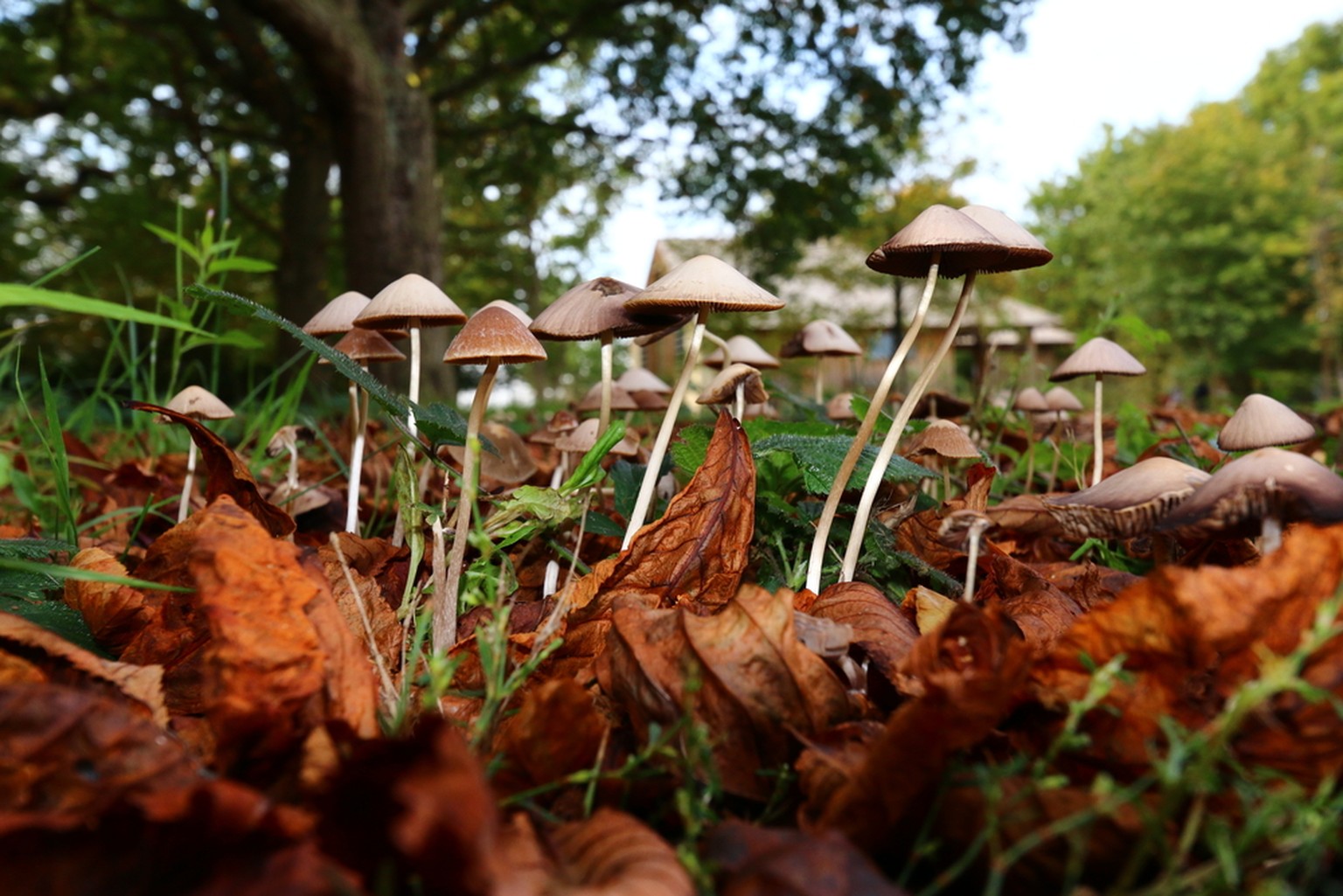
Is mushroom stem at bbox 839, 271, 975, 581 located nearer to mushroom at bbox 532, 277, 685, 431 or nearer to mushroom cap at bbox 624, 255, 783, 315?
mushroom cap at bbox 624, 255, 783, 315

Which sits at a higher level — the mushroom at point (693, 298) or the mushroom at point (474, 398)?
the mushroom at point (693, 298)

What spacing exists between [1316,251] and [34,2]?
39.7 m

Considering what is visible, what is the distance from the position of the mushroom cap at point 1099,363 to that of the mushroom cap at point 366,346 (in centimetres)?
196

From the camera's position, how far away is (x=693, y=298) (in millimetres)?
1354

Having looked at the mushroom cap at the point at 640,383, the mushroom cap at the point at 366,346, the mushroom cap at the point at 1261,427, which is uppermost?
the mushroom cap at the point at 366,346

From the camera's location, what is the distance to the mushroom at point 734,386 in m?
1.81

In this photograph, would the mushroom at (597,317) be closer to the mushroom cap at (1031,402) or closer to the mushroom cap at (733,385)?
the mushroom cap at (733,385)

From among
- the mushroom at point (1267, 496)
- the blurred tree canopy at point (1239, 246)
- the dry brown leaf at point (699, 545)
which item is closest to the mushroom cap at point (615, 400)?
the dry brown leaf at point (699, 545)

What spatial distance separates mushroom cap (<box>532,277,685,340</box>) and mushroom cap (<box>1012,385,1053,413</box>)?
1.92m

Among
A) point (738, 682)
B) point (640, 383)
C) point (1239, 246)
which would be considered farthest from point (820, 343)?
point (1239, 246)

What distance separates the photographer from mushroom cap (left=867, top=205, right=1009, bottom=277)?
51.0 inches

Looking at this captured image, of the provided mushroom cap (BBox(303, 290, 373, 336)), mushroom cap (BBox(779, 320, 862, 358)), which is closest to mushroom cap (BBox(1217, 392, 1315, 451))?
mushroom cap (BBox(779, 320, 862, 358))

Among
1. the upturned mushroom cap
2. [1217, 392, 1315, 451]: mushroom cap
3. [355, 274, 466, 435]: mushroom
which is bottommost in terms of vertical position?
the upturned mushroom cap

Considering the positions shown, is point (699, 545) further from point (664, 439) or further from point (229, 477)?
point (229, 477)
